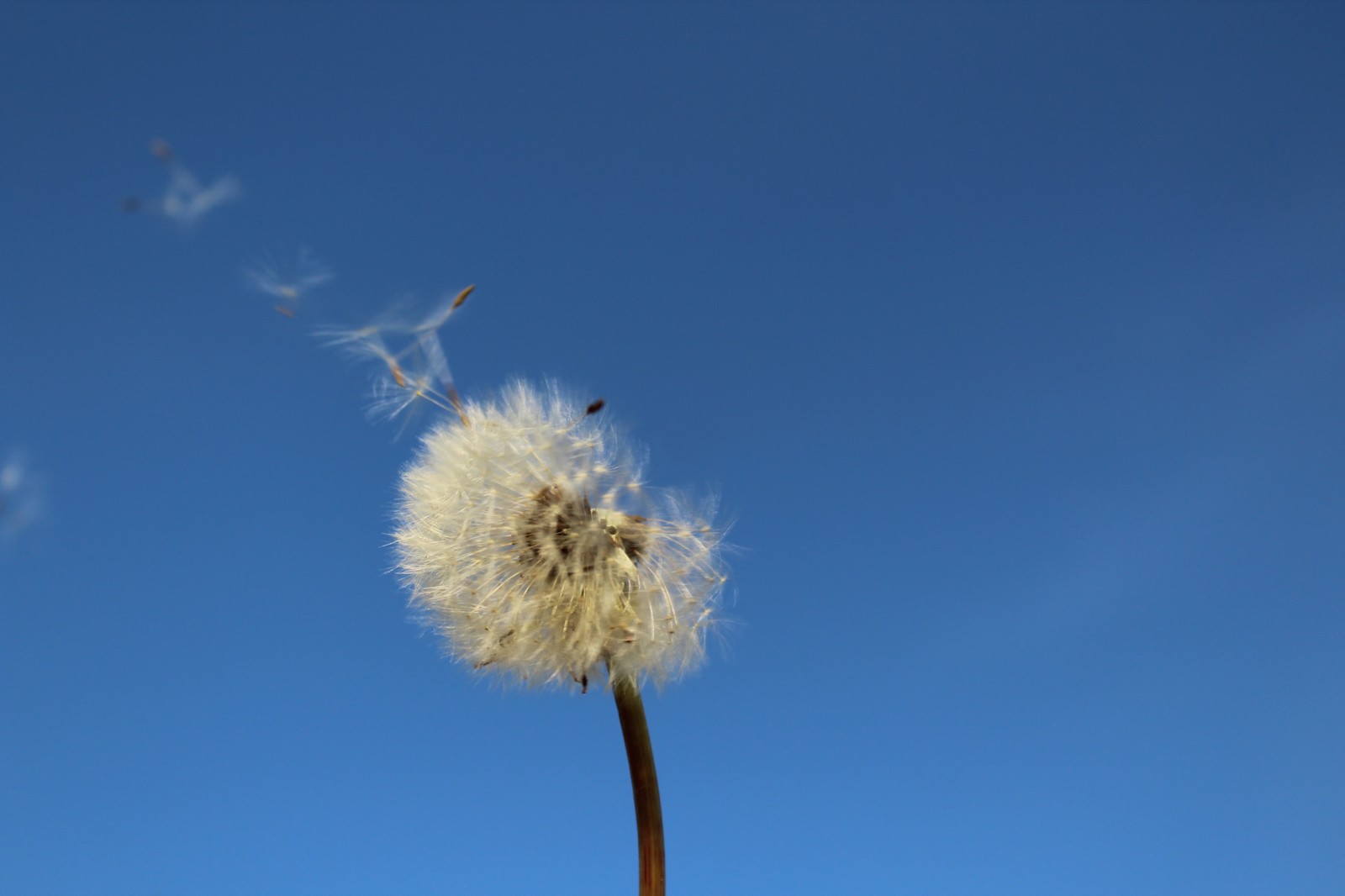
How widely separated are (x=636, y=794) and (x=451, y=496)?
2283mm

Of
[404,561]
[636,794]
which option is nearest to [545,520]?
[404,561]

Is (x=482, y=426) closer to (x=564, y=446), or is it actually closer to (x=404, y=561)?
(x=564, y=446)

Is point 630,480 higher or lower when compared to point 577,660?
higher

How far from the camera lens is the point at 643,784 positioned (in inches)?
243

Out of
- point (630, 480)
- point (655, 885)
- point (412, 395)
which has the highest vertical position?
point (412, 395)

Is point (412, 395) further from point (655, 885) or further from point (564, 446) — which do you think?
point (655, 885)

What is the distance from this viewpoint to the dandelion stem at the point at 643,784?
238 inches

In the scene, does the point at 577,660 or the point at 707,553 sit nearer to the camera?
the point at 577,660

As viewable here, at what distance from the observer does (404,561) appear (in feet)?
22.7

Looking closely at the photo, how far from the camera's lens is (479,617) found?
21.7 ft

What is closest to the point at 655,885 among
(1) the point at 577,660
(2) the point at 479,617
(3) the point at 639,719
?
(3) the point at 639,719

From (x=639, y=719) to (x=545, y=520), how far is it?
1405 millimetres

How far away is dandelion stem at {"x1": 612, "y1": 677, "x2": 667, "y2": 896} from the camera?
6039mm

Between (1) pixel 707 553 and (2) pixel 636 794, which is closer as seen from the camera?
(2) pixel 636 794
